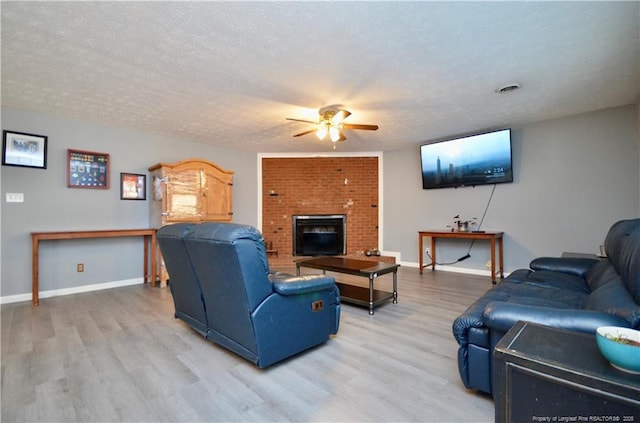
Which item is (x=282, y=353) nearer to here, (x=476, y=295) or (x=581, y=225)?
(x=476, y=295)

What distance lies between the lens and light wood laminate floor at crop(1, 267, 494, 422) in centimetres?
149

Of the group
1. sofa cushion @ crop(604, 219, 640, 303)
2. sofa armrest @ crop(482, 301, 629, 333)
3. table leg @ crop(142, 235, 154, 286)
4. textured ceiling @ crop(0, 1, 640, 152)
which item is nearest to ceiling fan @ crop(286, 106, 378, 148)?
textured ceiling @ crop(0, 1, 640, 152)

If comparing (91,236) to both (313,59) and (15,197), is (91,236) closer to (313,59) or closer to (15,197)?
(15,197)

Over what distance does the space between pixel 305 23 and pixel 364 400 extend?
2364 mm

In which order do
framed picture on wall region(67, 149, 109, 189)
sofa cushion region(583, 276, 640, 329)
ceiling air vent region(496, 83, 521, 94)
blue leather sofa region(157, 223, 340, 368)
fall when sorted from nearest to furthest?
sofa cushion region(583, 276, 640, 329), blue leather sofa region(157, 223, 340, 368), ceiling air vent region(496, 83, 521, 94), framed picture on wall region(67, 149, 109, 189)

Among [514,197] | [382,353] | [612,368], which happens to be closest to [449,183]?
[514,197]

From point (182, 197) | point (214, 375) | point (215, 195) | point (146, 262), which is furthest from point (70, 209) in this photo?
point (214, 375)

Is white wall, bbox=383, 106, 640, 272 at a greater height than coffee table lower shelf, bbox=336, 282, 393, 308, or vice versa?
white wall, bbox=383, 106, 640, 272

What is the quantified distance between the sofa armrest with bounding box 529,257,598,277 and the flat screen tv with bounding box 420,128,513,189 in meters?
1.89

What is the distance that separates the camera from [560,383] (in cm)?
85

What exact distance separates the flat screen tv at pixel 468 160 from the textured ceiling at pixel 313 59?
56 centimetres

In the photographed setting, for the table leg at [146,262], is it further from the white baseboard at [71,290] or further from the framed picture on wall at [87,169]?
the framed picture on wall at [87,169]

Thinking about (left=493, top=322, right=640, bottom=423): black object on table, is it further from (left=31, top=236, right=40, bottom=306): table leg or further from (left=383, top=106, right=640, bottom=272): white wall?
(left=31, top=236, right=40, bottom=306): table leg

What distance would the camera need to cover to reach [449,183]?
4977mm
